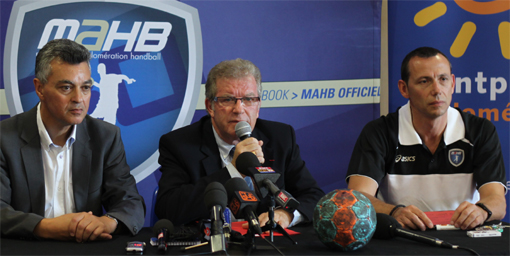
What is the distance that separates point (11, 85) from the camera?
3410 millimetres

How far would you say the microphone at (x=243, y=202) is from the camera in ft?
4.49

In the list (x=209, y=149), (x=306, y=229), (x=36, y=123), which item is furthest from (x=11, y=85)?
(x=306, y=229)

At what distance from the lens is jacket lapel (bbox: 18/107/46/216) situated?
2197 mm

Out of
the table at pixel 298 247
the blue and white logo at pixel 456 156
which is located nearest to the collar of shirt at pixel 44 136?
the table at pixel 298 247

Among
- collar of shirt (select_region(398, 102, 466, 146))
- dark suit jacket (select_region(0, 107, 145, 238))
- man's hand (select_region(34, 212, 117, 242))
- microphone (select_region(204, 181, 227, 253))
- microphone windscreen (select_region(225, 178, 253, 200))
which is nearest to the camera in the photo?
microphone (select_region(204, 181, 227, 253))

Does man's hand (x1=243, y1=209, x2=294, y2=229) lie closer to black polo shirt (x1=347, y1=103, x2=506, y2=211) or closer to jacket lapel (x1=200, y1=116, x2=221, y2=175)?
jacket lapel (x1=200, y1=116, x2=221, y2=175)

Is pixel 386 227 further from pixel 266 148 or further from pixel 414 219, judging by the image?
pixel 266 148

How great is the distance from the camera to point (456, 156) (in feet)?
8.63

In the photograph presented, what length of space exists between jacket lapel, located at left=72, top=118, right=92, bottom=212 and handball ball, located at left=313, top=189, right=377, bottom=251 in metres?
1.33

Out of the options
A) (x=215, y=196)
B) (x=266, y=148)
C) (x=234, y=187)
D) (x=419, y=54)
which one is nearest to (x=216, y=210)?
(x=215, y=196)

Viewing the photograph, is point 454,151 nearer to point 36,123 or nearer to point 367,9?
point 367,9

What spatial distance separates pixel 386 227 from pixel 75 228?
1218 millimetres

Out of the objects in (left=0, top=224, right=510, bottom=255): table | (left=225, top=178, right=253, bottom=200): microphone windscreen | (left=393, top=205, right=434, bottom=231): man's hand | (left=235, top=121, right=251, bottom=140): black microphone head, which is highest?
(left=235, top=121, right=251, bottom=140): black microphone head

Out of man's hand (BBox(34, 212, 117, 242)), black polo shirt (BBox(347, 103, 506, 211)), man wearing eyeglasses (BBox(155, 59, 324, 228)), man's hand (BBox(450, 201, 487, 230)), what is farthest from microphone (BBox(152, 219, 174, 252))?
black polo shirt (BBox(347, 103, 506, 211))
